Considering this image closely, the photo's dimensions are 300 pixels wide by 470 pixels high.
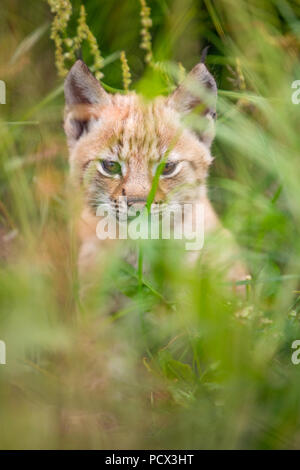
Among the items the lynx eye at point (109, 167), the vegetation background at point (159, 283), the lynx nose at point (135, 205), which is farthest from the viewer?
the lynx eye at point (109, 167)

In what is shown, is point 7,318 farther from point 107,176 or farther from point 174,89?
point 174,89

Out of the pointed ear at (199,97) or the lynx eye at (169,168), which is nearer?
the pointed ear at (199,97)

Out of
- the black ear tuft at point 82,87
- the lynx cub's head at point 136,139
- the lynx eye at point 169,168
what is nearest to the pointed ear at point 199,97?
the lynx cub's head at point 136,139

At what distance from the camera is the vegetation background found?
1.12 meters

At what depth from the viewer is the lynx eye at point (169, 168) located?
1.69m

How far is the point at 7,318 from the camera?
1271 millimetres

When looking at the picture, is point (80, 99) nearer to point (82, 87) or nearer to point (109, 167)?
point (82, 87)

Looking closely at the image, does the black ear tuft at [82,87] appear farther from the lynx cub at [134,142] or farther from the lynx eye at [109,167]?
the lynx eye at [109,167]

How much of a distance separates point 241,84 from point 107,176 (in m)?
0.62

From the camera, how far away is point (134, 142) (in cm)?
165

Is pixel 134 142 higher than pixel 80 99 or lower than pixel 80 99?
lower

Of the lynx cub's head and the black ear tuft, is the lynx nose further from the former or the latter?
the black ear tuft

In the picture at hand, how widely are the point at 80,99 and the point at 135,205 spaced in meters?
0.43

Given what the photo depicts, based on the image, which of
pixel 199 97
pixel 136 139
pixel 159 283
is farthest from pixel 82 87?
pixel 159 283
